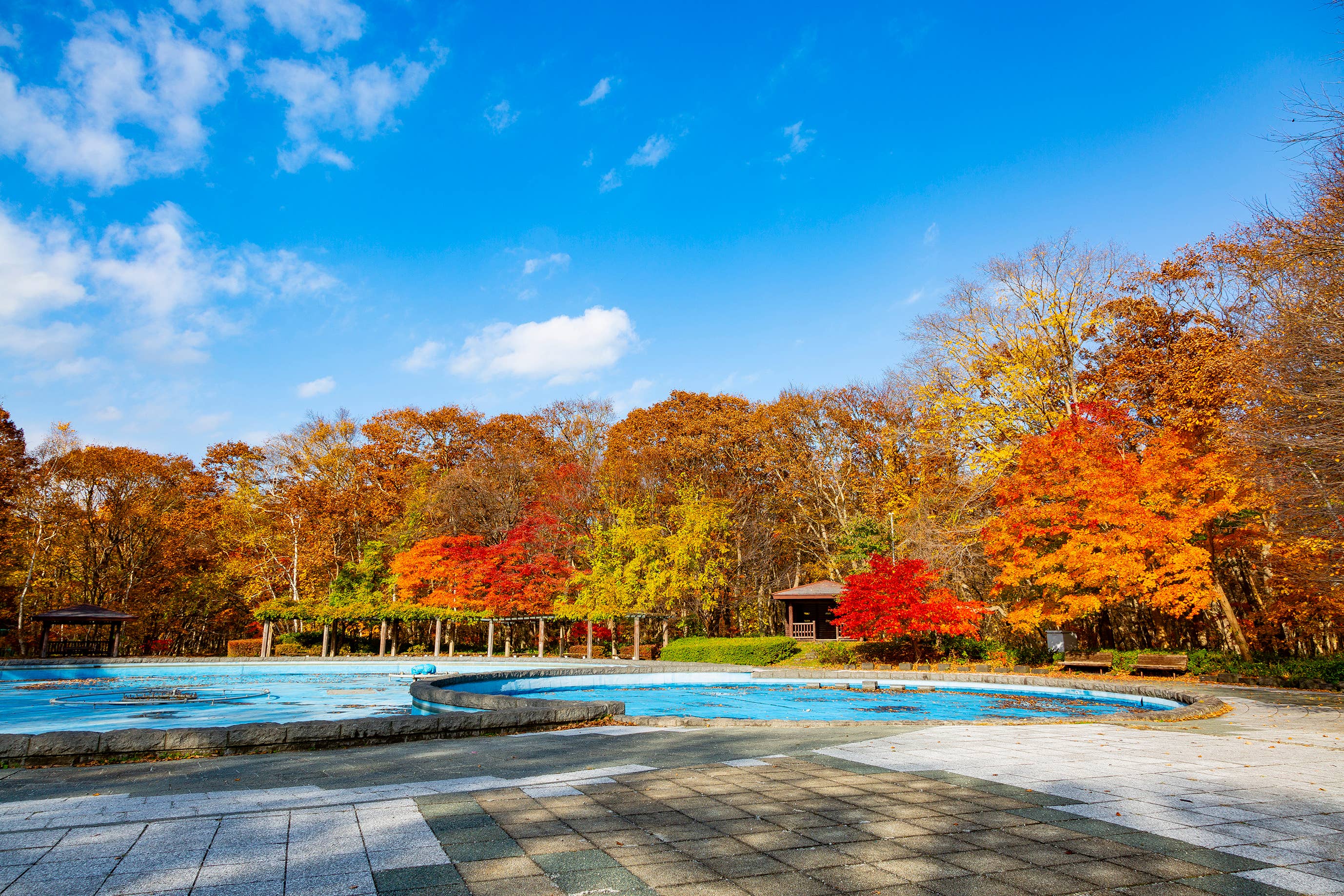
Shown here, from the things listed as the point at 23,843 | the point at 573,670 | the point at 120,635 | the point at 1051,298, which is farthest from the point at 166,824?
the point at 120,635

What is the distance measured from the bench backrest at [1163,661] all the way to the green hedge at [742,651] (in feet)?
34.5

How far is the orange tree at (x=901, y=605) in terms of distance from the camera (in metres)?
19.3

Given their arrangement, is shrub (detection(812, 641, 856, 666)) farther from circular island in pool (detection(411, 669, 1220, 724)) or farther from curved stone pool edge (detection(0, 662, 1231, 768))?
curved stone pool edge (detection(0, 662, 1231, 768))

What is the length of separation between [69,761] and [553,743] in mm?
4021

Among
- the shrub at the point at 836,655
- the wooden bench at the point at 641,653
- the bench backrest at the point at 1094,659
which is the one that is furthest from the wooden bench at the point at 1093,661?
the wooden bench at the point at 641,653

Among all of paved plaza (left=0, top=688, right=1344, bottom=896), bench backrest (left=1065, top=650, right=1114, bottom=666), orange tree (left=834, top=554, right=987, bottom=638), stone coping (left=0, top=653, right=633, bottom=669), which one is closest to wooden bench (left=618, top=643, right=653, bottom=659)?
stone coping (left=0, top=653, right=633, bottom=669)

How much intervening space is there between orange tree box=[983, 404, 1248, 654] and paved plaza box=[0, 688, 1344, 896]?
10.9 metres

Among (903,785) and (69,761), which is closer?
(903,785)

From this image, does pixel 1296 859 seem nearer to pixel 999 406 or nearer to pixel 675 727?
pixel 675 727

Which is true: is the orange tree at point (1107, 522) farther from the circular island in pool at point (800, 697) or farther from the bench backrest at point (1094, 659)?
the circular island in pool at point (800, 697)

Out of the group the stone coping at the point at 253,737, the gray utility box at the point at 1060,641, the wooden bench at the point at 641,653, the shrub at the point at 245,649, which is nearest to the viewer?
the stone coping at the point at 253,737

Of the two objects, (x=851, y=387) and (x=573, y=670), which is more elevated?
(x=851, y=387)

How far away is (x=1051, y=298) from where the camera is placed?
23391 mm

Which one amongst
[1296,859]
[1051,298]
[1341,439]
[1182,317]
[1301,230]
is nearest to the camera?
[1296,859]
